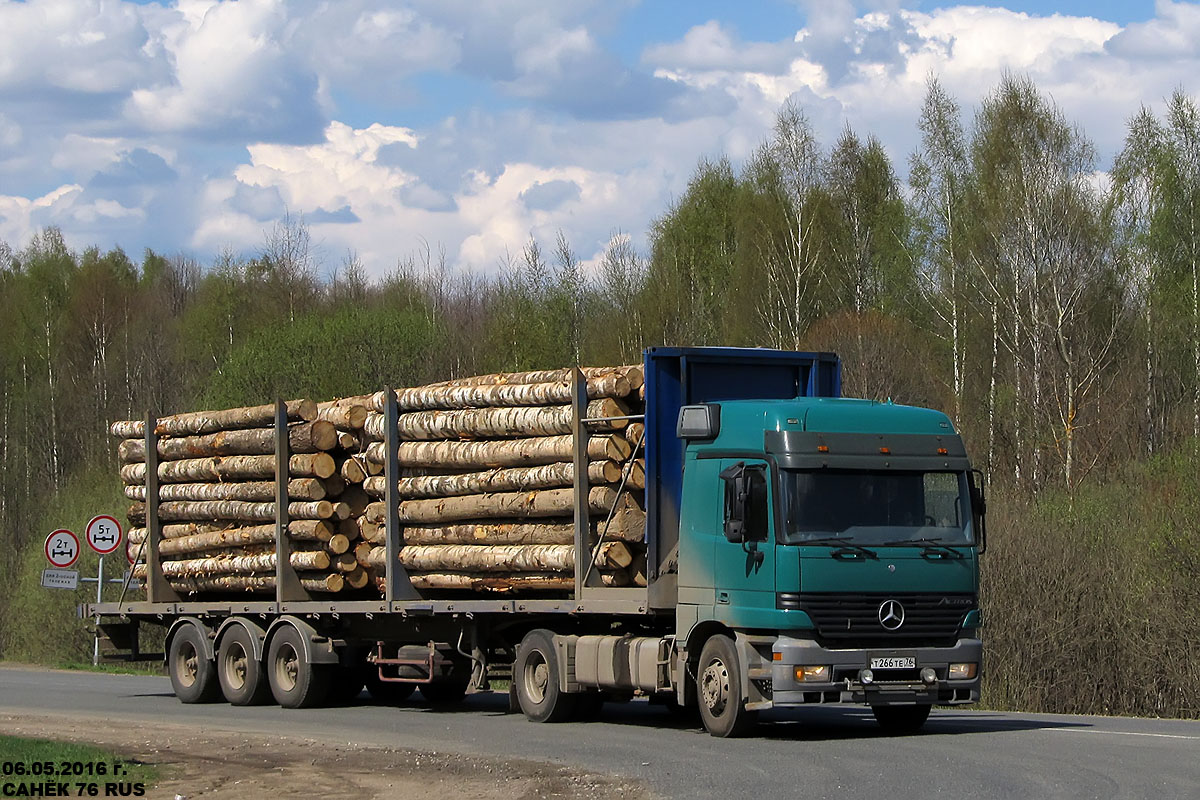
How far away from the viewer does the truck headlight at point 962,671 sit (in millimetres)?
14469

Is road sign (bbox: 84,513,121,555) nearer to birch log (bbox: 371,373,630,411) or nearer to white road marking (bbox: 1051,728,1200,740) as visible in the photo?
birch log (bbox: 371,373,630,411)

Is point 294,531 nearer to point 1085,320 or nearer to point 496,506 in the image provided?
point 496,506

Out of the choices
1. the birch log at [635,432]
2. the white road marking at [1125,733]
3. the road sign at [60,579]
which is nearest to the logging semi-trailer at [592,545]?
the birch log at [635,432]

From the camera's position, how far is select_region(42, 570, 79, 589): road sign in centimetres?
2842

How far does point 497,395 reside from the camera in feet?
57.0

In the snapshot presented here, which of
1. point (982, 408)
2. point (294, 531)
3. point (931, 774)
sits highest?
point (982, 408)

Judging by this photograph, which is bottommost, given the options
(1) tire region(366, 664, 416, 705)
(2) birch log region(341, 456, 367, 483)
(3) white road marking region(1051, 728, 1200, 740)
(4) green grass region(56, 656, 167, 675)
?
(4) green grass region(56, 656, 167, 675)

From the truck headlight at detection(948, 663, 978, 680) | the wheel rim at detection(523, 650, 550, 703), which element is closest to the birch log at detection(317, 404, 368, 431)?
the wheel rim at detection(523, 650, 550, 703)

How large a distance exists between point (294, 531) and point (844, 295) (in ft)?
122

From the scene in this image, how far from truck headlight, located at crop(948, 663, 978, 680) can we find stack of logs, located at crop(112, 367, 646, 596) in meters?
3.04

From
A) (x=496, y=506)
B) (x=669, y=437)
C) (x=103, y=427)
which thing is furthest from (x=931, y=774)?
(x=103, y=427)

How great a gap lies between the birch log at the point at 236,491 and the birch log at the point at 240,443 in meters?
0.37

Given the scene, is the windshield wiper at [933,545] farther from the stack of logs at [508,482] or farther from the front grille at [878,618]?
the stack of logs at [508,482]

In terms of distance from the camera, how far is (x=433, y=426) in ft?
59.6
